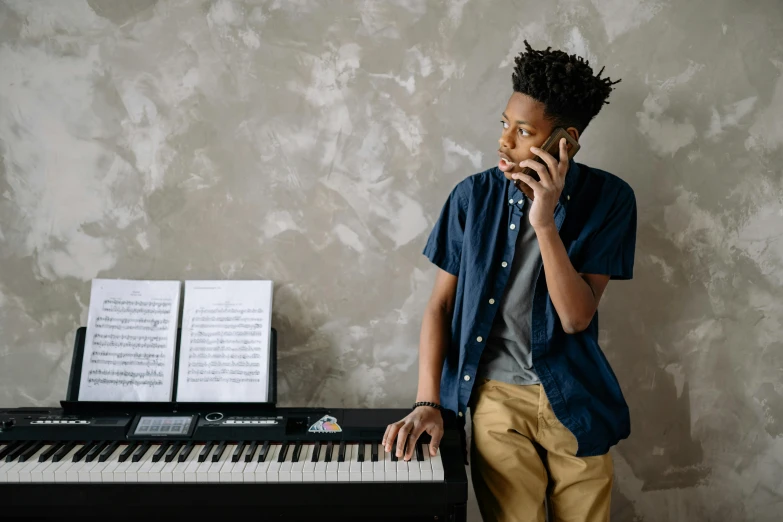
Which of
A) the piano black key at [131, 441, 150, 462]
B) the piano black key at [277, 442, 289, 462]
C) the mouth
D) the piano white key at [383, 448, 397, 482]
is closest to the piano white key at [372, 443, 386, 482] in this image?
the piano white key at [383, 448, 397, 482]

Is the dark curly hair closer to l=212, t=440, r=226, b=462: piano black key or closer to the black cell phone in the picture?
the black cell phone

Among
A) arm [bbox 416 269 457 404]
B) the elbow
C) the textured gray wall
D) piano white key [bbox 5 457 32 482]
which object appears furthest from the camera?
the textured gray wall

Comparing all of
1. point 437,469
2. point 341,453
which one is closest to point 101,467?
point 341,453

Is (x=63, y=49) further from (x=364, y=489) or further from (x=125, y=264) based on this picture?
(x=364, y=489)

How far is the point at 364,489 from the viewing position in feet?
4.93

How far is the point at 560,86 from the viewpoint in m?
1.57

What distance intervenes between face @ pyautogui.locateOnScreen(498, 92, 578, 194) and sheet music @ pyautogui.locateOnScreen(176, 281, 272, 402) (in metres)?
0.84

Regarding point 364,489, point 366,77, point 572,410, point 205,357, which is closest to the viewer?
point 364,489

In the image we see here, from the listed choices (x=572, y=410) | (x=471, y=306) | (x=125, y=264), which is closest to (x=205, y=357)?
(x=125, y=264)

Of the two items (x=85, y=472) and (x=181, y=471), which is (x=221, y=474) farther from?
(x=85, y=472)

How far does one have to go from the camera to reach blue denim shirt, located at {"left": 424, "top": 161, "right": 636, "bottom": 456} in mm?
1663

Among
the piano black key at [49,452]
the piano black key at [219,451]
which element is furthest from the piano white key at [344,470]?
the piano black key at [49,452]

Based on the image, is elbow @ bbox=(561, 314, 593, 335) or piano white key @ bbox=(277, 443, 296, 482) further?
elbow @ bbox=(561, 314, 593, 335)

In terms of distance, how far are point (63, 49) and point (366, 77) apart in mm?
974
